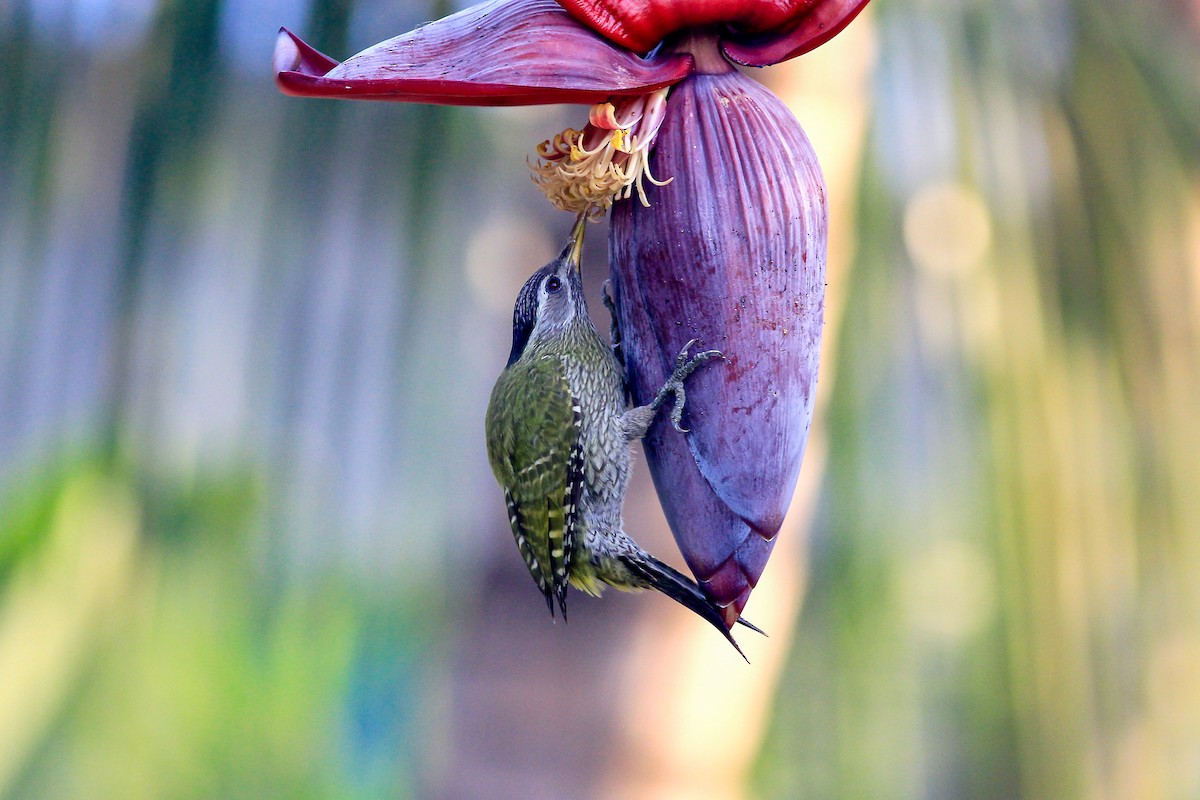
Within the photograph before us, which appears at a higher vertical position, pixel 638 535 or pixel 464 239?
pixel 464 239

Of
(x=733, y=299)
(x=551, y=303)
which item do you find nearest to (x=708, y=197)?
(x=733, y=299)

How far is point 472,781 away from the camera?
90cm

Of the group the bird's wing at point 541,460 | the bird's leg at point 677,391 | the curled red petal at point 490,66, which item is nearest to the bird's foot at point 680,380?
the bird's leg at point 677,391

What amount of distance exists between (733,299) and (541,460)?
40cm

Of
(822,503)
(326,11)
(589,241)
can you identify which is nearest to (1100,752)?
(822,503)

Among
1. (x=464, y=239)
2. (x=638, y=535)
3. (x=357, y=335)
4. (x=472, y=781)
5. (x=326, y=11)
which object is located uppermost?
(x=326, y=11)

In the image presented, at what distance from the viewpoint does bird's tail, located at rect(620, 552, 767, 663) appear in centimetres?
50

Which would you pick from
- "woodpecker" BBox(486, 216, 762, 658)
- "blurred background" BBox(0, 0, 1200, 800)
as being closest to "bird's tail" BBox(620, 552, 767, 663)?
"woodpecker" BBox(486, 216, 762, 658)

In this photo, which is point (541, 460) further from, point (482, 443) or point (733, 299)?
point (733, 299)

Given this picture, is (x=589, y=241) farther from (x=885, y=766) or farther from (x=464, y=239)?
(x=885, y=766)

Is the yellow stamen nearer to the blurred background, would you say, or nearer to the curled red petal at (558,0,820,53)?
the curled red petal at (558,0,820,53)

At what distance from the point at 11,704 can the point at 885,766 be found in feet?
2.77

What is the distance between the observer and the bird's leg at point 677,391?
452mm

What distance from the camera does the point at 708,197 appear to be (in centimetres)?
45
